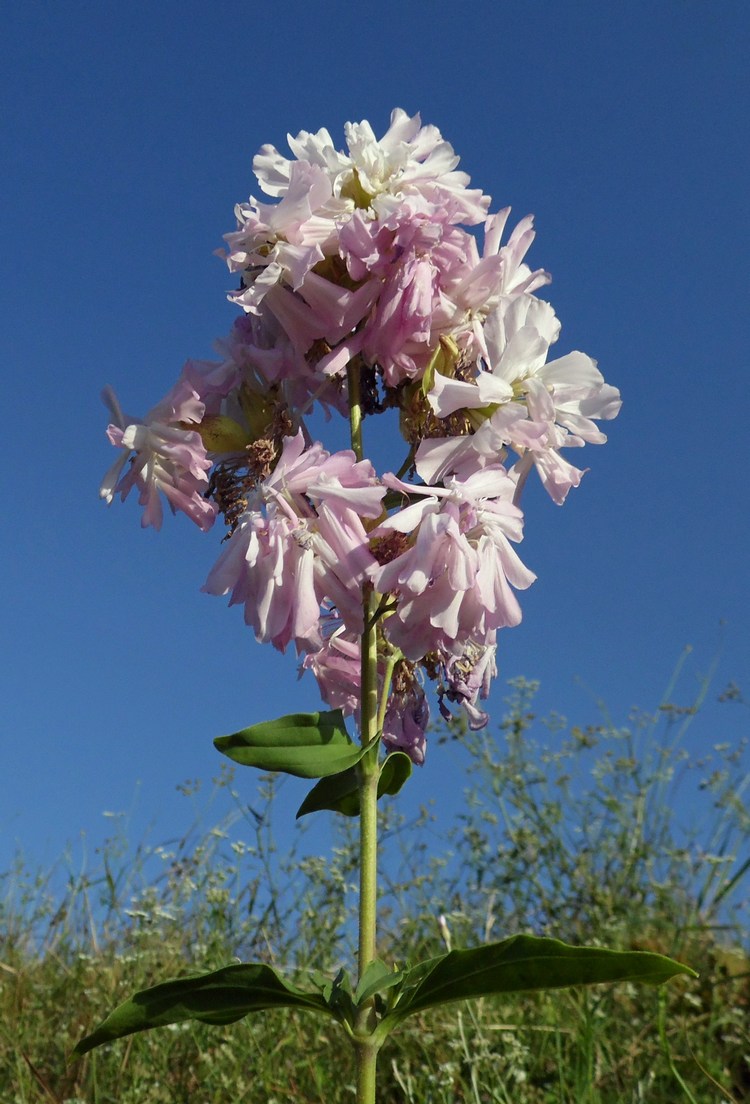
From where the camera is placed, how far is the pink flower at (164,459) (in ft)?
6.00

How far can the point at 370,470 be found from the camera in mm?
1634

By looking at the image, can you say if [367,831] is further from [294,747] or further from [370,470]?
[370,470]

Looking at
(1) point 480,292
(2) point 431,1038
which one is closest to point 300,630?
(1) point 480,292

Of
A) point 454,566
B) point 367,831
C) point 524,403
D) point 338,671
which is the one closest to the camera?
point 454,566

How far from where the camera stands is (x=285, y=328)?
181cm

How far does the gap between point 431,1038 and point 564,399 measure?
4.98 ft

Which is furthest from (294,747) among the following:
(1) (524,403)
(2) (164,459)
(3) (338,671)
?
(1) (524,403)

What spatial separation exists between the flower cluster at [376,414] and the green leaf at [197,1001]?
52cm

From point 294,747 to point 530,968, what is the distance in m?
0.50

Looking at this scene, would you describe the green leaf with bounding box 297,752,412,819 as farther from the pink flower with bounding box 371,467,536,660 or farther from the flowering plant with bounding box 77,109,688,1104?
the pink flower with bounding box 371,467,536,660

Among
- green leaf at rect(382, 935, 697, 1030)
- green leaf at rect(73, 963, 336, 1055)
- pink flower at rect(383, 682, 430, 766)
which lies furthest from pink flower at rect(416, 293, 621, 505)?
green leaf at rect(73, 963, 336, 1055)

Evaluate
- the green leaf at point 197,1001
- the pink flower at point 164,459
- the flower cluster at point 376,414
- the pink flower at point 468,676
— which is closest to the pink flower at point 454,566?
the flower cluster at point 376,414

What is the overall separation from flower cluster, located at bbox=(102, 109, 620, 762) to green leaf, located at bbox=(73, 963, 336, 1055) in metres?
0.52

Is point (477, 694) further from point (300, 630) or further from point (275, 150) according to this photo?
point (275, 150)
